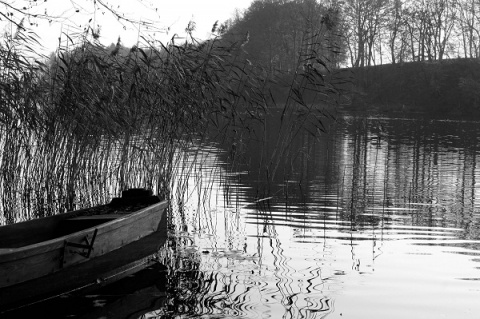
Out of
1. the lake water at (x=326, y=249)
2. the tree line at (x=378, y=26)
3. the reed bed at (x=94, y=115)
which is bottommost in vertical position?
the lake water at (x=326, y=249)

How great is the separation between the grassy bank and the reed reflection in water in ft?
99.2

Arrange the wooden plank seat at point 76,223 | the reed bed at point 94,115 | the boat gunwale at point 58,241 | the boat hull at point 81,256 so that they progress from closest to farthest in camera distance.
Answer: the boat gunwale at point 58,241 < the boat hull at point 81,256 < the wooden plank seat at point 76,223 < the reed bed at point 94,115

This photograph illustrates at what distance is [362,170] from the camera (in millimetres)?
15516

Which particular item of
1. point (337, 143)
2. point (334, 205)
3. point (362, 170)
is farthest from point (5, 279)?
point (337, 143)

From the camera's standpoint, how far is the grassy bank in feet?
145

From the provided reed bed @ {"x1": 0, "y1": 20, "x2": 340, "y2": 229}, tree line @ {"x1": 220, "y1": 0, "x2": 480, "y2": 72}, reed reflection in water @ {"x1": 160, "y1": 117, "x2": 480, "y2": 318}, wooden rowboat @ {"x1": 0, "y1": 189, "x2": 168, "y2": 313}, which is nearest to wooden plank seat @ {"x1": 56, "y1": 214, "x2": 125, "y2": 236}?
wooden rowboat @ {"x1": 0, "y1": 189, "x2": 168, "y2": 313}

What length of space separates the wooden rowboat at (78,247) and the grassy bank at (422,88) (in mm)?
37724

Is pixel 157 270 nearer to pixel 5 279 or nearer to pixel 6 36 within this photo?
pixel 5 279

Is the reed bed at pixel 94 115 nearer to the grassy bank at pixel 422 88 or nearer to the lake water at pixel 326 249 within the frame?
the lake water at pixel 326 249

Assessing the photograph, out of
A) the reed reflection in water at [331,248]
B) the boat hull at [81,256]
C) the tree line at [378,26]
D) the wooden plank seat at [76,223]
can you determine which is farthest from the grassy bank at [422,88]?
the wooden plank seat at [76,223]

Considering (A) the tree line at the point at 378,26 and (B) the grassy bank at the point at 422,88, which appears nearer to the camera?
(B) the grassy bank at the point at 422,88

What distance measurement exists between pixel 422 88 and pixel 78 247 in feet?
146

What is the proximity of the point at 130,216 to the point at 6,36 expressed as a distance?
352cm

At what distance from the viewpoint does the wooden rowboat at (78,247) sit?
532 centimetres
